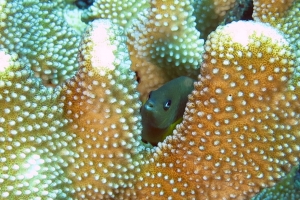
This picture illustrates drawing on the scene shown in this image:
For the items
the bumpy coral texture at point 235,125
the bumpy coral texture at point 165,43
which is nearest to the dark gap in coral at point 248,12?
the bumpy coral texture at point 165,43

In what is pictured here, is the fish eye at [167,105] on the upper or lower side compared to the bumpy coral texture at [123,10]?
lower

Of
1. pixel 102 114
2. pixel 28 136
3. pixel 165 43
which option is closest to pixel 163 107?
pixel 165 43

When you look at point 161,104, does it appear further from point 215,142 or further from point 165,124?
point 215,142

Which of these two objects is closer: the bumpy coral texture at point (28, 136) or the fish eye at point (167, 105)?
the bumpy coral texture at point (28, 136)

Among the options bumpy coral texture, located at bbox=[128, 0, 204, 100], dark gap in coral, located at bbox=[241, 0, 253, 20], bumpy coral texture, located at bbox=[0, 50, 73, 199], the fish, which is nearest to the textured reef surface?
bumpy coral texture, located at bbox=[0, 50, 73, 199]

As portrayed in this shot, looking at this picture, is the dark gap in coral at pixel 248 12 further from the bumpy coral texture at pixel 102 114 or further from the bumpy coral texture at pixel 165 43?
the bumpy coral texture at pixel 102 114

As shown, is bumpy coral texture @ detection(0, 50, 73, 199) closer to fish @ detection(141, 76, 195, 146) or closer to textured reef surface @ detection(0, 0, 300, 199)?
textured reef surface @ detection(0, 0, 300, 199)

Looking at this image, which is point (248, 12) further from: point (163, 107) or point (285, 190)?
point (285, 190)

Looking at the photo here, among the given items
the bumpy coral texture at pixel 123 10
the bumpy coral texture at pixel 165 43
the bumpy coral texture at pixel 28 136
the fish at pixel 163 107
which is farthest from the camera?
the bumpy coral texture at pixel 123 10
